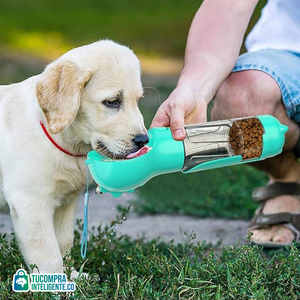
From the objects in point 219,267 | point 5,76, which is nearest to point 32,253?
point 219,267

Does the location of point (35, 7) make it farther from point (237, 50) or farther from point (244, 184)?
point (237, 50)

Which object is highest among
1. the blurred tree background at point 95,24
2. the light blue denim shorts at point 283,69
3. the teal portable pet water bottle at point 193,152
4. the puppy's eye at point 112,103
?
the blurred tree background at point 95,24

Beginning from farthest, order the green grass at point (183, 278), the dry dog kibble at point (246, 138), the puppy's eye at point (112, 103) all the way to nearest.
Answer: the dry dog kibble at point (246, 138)
the puppy's eye at point (112, 103)
the green grass at point (183, 278)

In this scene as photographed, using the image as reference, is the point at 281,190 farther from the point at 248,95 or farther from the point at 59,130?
the point at 59,130

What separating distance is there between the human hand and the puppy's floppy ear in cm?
37

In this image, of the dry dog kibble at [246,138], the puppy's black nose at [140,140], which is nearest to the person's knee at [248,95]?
the dry dog kibble at [246,138]

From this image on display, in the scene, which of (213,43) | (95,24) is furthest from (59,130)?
(95,24)

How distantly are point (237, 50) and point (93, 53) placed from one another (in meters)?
0.98

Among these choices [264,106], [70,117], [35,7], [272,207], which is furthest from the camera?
[35,7]

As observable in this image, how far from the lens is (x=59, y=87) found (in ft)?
8.67

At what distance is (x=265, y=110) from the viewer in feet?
10.9

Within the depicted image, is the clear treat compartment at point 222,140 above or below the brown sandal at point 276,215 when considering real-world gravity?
above

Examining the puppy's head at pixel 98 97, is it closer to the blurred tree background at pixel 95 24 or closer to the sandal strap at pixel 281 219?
the sandal strap at pixel 281 219

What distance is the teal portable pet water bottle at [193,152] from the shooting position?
2566mm
